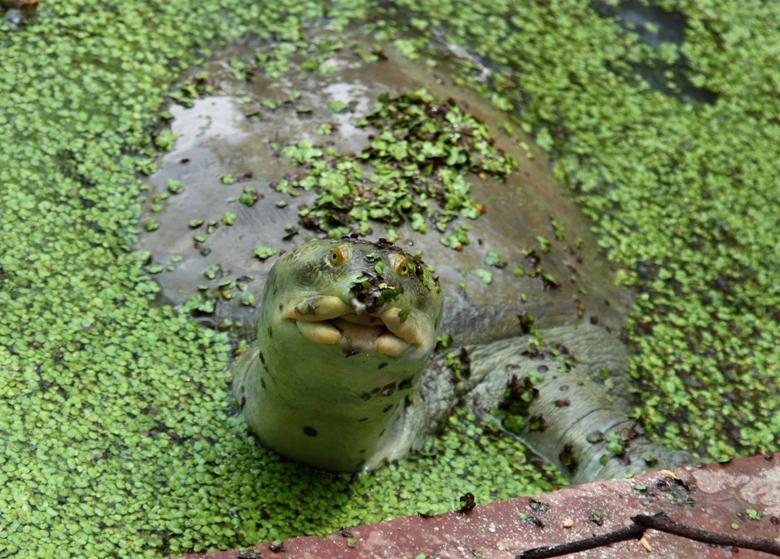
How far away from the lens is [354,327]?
322 cm

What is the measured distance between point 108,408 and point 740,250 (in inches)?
131

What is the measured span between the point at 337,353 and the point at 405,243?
4.59 ft

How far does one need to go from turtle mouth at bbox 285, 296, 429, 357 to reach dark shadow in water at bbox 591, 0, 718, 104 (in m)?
3.94

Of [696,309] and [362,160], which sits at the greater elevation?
[362,160]

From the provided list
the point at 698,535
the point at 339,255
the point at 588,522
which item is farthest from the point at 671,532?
the point at 339,255

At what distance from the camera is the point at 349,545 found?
2.95 metres

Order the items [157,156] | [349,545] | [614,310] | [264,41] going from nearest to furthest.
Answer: [349,545] < [157,156] < [614,310] < [264,41]

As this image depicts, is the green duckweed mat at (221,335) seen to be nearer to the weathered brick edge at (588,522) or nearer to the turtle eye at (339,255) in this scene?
the weathered brick edge at (588,522)

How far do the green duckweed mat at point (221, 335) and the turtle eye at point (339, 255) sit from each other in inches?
39.4

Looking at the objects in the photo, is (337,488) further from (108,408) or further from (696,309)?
(696,309)

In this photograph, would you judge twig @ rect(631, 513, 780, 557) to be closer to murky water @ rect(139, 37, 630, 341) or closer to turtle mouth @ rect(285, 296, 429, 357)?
turtle mouth @ rect(285, 296, 429, 357)

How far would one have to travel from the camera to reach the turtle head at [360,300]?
10.4ft

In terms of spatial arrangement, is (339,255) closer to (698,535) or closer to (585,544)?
(585,544)

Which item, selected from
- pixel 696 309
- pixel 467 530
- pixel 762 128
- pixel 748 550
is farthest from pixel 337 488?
pixel 762 128
